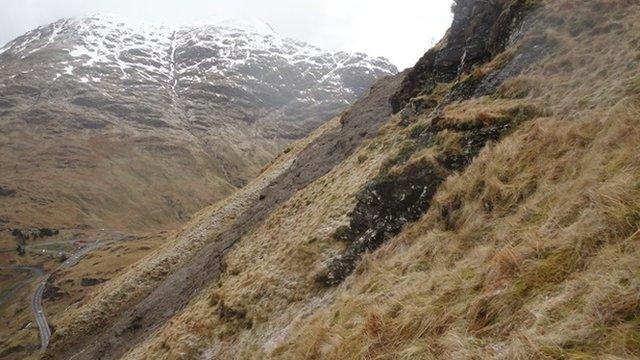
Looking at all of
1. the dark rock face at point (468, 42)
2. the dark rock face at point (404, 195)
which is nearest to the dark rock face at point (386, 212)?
the dark rock face at point (404, 195)

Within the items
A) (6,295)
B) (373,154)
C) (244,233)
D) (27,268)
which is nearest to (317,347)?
(373,154)

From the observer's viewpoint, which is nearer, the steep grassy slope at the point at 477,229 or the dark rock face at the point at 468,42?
the steep grassy slope at the point at 477,229

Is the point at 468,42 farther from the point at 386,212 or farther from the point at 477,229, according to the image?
the point at 477,229

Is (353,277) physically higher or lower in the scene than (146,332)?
higher

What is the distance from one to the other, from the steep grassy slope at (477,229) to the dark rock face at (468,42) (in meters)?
0.12

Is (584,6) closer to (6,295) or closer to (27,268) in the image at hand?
(6,295)

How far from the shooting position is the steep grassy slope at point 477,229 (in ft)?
20.0

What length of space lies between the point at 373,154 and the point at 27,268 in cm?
15487

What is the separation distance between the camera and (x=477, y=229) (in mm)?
9883

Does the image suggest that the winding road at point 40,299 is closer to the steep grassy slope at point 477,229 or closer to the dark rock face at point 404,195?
A: the steep grassy slope at point 477,229

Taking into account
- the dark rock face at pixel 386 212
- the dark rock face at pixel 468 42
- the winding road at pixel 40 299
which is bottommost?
the winding road at pixel 40 299

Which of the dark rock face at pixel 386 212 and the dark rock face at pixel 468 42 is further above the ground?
the dark rock face at pixel 468 42

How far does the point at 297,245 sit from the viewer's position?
632 inches

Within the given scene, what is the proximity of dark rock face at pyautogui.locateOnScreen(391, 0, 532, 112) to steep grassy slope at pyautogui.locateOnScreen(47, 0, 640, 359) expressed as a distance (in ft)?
0.40
